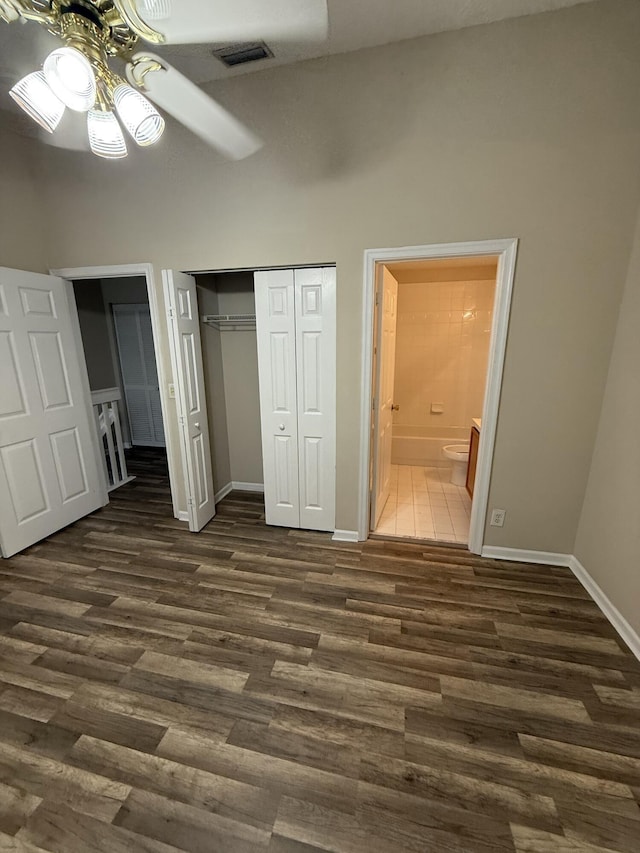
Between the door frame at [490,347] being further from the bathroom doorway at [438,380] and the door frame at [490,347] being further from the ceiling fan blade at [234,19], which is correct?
the ceiling fan blade at [234,19]

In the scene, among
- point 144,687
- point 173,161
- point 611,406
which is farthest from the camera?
point 173,161

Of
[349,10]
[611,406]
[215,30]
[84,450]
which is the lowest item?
[84,450]

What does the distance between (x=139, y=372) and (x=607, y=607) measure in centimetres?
562

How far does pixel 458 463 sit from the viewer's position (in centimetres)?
388

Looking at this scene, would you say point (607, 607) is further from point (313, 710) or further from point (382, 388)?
point (382, 388)

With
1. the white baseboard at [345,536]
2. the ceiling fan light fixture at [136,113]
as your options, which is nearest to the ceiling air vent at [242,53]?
the ceiling fan light fixture at [136,113]

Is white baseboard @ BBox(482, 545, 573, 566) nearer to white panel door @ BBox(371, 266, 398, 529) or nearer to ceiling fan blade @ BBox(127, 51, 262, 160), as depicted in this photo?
white panel door @ BBox(371, 266, 398, 529)

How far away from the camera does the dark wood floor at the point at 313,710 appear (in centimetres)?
114

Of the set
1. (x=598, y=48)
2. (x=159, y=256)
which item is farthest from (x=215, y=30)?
(x=598, y=48)

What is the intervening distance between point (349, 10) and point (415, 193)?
0.89m

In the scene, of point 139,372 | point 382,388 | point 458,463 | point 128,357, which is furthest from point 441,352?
point 128,357

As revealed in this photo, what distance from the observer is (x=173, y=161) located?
2.40 metres

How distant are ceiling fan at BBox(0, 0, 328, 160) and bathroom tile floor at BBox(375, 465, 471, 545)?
285 centimetres

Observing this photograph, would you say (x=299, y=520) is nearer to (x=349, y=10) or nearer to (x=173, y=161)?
(x=173, y=161)
